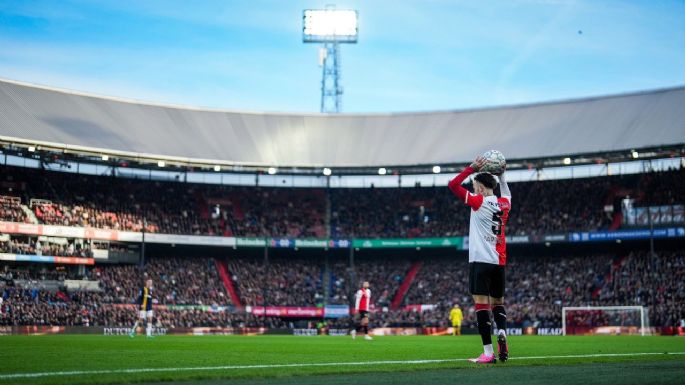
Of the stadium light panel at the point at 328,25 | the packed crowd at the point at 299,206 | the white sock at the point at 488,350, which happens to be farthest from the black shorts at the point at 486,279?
the stadium light panel at the point at 328,25

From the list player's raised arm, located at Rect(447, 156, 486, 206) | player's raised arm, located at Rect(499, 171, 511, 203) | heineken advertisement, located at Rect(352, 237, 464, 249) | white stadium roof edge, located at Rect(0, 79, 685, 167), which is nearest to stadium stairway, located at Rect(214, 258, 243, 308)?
heineken advertisement, located at Rect(352, 237, 464, 249)

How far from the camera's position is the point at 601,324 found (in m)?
43.6

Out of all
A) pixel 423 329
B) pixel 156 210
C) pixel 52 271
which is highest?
pixel 156 210

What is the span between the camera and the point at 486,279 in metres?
10.8

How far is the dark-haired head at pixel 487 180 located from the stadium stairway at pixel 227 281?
47050mm

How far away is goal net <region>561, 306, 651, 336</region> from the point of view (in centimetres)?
4219

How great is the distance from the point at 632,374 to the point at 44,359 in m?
7.96

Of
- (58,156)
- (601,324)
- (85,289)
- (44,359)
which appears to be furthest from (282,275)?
(44,359)

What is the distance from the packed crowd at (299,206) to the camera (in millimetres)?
55062

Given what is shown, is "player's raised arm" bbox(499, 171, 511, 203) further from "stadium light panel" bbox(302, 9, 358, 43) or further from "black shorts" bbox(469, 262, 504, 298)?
"stadium light panel" bbox(302, 9, 358, 43)

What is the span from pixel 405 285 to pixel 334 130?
41.6 ft

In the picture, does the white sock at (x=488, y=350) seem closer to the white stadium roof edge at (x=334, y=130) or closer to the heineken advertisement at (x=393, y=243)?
the white stadium roof edge at (x=334, y=130)

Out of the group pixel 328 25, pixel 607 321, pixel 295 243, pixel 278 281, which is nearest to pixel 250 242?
pixel 295 243

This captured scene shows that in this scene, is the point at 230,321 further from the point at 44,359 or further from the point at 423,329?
the point at 44,359
